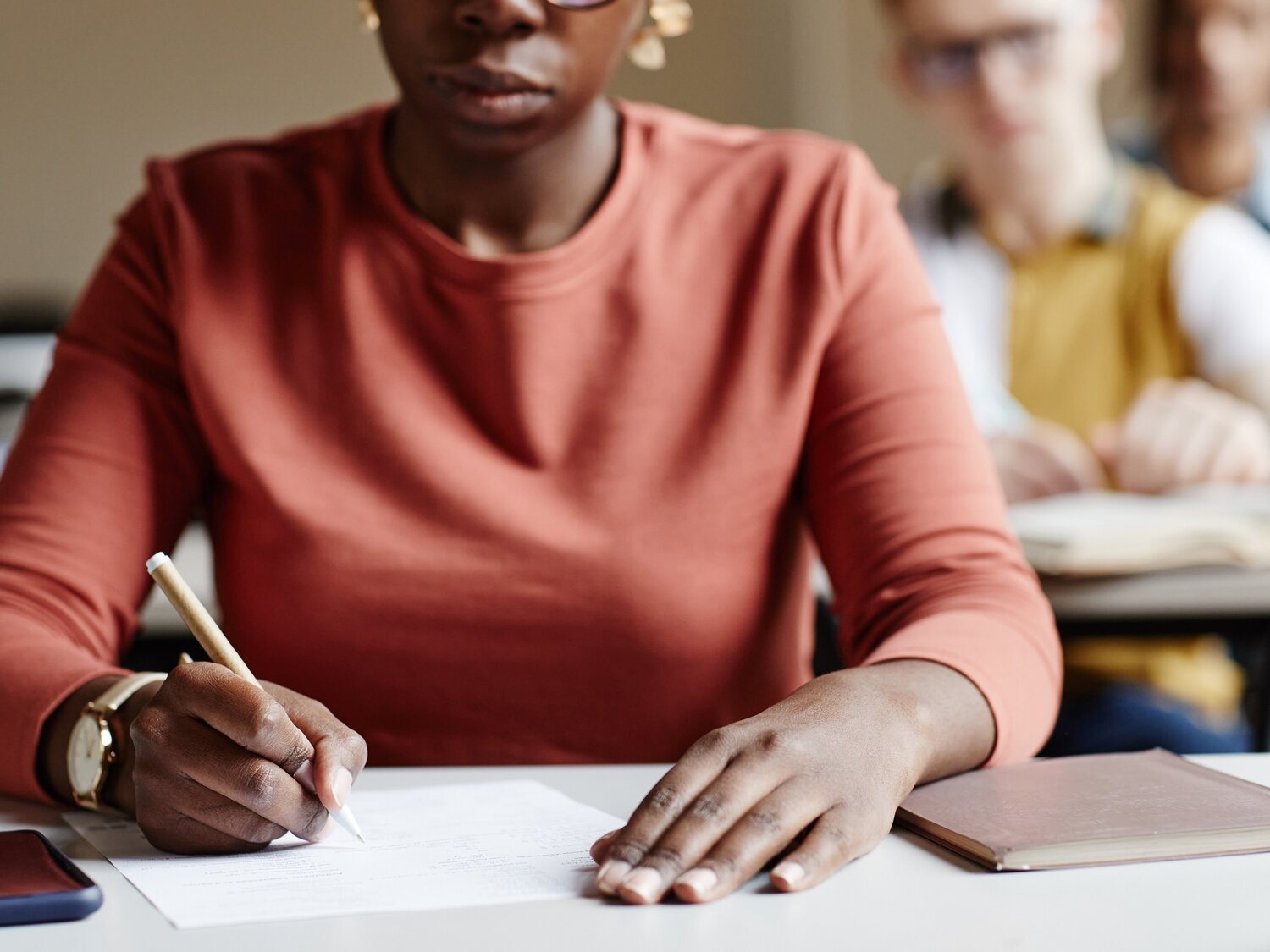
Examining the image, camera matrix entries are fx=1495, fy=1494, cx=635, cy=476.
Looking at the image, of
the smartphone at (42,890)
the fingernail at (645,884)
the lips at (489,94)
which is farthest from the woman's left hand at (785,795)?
the lips at (489,94)

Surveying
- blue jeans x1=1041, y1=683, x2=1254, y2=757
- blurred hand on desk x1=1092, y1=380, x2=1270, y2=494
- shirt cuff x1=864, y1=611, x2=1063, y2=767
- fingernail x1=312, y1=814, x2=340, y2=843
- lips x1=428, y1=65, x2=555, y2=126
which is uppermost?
lips x1=428, y1=65, x2=555, y2=126

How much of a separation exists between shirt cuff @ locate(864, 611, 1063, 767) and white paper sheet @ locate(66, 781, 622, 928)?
0.78 feet

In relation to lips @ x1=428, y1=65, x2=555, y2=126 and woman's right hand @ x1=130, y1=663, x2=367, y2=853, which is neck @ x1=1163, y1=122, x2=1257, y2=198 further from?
woman's right hand @ x1=130, y1=663, x2=367, y2=853

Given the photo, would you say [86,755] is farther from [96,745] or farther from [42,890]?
[42,890]

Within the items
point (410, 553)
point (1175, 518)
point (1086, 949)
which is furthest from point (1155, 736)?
point (1086, 949)

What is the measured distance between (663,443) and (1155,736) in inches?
35.4

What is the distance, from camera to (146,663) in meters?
1.93

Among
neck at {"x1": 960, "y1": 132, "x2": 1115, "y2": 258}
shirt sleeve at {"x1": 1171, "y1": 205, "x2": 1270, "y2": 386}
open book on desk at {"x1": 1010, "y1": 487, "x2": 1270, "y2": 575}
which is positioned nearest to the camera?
open book on desk at {"x1": 1010, "y1": 487, "x2": 1270, "y2": 575}

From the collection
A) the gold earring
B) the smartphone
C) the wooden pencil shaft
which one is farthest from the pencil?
the gold earring

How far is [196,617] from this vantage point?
0.73 m

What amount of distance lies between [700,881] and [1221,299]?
2.08 metres

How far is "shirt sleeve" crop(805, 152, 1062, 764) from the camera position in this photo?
0.94m

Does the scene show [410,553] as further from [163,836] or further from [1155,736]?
Answer: [1155,736]

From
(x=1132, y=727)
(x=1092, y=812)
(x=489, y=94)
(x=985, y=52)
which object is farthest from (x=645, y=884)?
(x=985, y=52)
